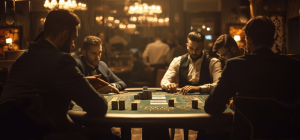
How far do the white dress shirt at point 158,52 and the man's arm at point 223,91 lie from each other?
522 cm

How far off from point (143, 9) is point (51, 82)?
225 inches

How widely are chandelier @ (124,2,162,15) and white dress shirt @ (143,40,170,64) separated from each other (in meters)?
0.87

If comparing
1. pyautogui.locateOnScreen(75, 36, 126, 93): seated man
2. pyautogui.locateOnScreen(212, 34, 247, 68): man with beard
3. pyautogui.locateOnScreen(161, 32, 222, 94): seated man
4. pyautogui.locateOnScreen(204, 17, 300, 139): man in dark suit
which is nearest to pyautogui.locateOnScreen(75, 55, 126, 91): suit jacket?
pyautogui.locateOnScreen(75, 36, 126, 93): seated man

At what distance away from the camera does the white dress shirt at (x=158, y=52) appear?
22.2 ft

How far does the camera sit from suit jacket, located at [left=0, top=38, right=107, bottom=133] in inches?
52.9

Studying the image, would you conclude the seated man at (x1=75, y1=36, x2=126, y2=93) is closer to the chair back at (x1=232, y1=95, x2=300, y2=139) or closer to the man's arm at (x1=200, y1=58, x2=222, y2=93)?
the man's arm at (x1=200, y1=58, x2=222, y2=93)

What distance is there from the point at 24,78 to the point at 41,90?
11 cm

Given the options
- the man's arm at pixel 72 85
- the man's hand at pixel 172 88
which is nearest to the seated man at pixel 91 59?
the man's hand at pixel 172 88

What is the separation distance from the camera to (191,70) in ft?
9.88

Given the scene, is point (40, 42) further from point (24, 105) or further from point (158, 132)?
point (158, 132)

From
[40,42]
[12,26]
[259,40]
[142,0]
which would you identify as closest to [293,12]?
[142,0]

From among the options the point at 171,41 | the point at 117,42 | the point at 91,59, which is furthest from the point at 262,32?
the point at 117,42

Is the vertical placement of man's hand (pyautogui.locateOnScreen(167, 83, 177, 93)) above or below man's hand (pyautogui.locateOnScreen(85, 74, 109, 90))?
below

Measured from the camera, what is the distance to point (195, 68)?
2967 millimetres
